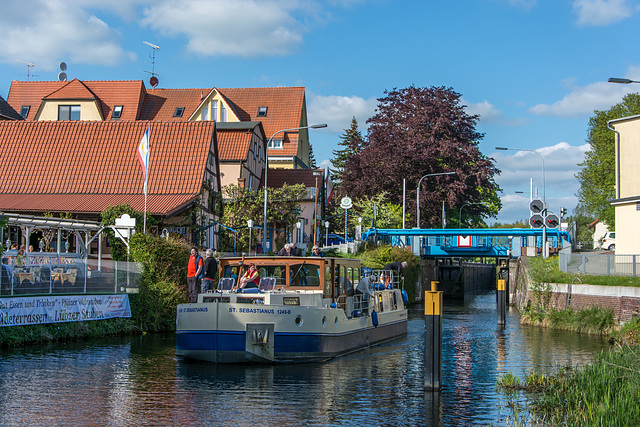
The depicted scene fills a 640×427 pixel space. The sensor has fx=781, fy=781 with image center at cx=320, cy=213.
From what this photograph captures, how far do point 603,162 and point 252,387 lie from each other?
173 feet

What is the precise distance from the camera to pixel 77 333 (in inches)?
912

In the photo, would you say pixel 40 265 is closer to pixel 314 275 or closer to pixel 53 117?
pixel 314 275

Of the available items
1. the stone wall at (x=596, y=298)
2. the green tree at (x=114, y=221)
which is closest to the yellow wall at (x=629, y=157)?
the stone wall at (x=596, y=298)

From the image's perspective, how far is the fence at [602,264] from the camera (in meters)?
28.5

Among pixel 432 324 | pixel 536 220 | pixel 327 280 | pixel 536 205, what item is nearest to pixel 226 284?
pixel 327 280

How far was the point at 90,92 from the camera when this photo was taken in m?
62.2

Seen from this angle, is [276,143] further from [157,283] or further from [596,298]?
[596,298]

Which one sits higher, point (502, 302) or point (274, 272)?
point (274, 272)

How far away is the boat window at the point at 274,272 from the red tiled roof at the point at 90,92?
4539 centimetres

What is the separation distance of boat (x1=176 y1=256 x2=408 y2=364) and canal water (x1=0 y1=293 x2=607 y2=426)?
16.3 inches

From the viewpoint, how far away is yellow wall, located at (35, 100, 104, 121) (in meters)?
61.6

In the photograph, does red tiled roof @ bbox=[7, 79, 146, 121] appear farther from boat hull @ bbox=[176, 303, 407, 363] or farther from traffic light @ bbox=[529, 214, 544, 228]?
boat hull @ bbox=[176, 303, 407, 363]

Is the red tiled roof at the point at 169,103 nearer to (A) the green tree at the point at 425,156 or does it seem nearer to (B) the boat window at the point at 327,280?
(A) the green tree at the point at 425,156

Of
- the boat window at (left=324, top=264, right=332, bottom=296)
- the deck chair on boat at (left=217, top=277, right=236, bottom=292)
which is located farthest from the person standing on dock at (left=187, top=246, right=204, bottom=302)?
the boat window at (left=324, top=264, right=332, bottom=296)
